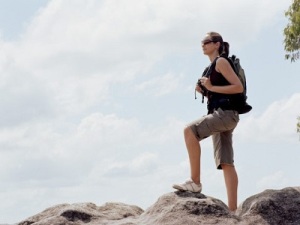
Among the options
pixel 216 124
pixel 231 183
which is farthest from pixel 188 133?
pixel 231 183

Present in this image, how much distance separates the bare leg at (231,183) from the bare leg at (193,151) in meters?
0.40

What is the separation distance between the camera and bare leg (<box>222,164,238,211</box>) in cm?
951

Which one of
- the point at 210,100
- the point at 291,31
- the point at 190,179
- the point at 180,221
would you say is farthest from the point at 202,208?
the point at 291,31

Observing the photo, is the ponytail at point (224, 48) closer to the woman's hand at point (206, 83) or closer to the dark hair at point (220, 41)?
the dark hair at point (220, 41)

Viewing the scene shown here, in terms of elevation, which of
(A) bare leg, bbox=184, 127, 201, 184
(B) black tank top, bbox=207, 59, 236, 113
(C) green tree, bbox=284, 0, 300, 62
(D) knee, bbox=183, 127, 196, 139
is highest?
(C) green tree, bbox=284, 0, 300, 62

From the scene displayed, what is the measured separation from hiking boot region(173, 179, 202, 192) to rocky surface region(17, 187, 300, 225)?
76mm

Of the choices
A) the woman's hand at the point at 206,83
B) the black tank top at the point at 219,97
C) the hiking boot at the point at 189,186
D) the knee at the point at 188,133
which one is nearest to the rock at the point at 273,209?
the hiking boot at the point at 189,186

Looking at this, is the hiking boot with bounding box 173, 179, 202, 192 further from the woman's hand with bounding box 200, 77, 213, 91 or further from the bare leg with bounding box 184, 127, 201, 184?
the woman's hand with bounding box 200, 77, 213, 91

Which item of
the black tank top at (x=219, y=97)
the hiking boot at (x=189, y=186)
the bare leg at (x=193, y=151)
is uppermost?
the black tank top at (x=219, y=97)

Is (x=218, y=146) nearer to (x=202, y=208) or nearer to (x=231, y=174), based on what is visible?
(x=231, y=174)

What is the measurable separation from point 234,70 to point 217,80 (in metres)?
0.24

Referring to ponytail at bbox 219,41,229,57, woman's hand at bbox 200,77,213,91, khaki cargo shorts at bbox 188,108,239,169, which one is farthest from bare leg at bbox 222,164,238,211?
ponytail at bbox 219,41,229,57

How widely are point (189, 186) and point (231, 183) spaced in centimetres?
66

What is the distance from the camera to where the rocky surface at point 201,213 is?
8289 mm
